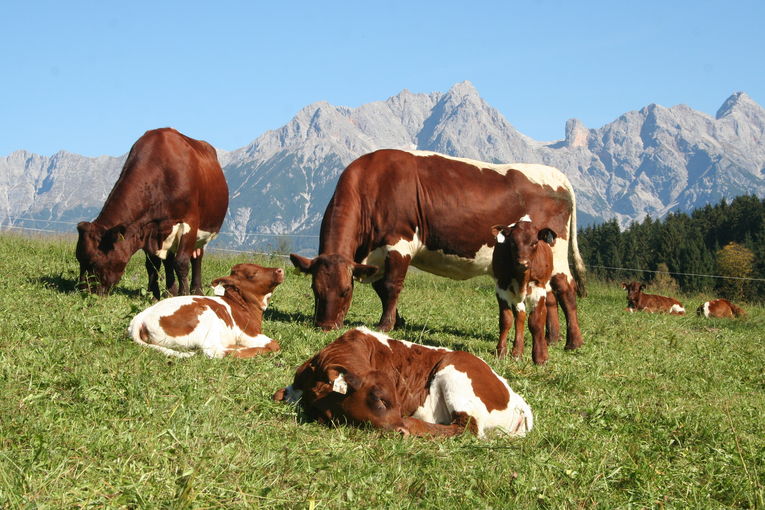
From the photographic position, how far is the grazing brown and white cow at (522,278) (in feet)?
29.7

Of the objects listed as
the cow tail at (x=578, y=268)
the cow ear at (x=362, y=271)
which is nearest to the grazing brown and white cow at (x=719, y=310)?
the cow tail at (x=578, y=268)

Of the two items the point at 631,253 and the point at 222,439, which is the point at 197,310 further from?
the point at 631,253

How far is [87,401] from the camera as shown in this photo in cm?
519

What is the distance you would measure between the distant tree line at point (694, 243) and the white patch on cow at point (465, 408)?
10224 centimetres

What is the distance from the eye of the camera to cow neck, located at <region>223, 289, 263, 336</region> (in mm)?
8164

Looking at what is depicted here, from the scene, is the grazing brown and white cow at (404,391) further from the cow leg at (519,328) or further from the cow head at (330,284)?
the cow head at (330,284)

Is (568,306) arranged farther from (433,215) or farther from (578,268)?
(433,215)

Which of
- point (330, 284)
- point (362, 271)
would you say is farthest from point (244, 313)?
point (362, 271)

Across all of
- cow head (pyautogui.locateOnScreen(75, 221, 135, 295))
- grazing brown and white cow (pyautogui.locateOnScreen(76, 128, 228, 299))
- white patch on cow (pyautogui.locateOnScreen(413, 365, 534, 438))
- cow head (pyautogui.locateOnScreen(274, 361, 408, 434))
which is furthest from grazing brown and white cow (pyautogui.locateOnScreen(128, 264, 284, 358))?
grazing brown and white cow (pyautogui.locateOnScreen(76, 128, 228, 299))

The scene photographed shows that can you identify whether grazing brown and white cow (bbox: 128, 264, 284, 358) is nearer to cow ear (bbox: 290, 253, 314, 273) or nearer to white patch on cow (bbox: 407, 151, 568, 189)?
cow ear (bbox: 290, 253, 314, 273)

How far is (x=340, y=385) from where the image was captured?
17.6 feet

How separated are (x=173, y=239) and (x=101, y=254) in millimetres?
1350

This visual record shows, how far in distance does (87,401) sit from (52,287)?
6.62 metres

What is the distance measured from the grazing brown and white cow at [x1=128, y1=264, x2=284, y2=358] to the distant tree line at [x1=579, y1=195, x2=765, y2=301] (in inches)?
3975
